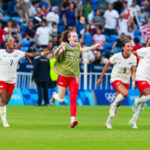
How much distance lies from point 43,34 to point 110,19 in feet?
14.9

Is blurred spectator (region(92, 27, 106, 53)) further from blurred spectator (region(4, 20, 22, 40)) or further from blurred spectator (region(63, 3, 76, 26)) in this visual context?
blurred spectator (region(4, 20, 22, 40))

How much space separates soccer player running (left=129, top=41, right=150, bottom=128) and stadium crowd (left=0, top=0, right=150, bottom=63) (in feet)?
44.1

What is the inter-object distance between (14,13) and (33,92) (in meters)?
7.27

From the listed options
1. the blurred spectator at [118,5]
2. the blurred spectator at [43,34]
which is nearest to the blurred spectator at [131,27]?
the blurred spectator at [118,5]

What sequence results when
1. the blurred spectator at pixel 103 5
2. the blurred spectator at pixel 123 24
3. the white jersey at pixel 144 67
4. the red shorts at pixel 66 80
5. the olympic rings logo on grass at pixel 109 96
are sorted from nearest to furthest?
1. the white jersey at pixel 144 67
2. the red shorts at pixel 66 80
3. the olympic rings logo on grass at pixel 109 96
4. the blurred spectator at pixel 123 24
5. the blurred spectator at pixel 103 5

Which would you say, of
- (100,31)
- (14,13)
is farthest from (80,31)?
(14,13)

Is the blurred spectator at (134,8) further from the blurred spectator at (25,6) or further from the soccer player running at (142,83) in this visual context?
the soccer player running at (142,83)

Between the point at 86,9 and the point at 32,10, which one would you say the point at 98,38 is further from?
the point at 32,10

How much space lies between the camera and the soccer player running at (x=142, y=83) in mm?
14320

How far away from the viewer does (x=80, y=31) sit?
103 ft

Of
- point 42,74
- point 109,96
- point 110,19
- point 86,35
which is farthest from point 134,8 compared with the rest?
point 42,74

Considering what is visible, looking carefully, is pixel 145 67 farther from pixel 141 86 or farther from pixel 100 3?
pixel 100 3

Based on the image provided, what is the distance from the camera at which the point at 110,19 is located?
32.0 metres

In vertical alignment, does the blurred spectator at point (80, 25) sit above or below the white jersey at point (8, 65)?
below
